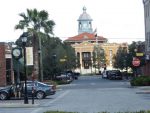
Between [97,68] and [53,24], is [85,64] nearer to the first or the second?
[97,68]

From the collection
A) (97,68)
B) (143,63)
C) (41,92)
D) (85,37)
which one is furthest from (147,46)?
(85,37)

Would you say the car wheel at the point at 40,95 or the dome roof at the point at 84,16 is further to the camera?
the dome roof at the point at 84,16

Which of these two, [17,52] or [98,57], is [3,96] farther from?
[98,57]

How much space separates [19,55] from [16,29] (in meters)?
28.9

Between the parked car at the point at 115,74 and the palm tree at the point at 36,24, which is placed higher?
the palm tree at the point at 36,24

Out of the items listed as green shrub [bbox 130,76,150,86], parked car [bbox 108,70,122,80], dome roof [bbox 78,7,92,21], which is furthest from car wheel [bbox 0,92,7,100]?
dome roof [bbox 78,7,92,21]

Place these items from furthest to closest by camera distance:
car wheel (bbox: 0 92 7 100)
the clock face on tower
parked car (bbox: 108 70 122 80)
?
1. parked car (bbox: 108 70 122 80)
2. car wheel (bbox: 0 92 7 100)
3. the clock face on tower

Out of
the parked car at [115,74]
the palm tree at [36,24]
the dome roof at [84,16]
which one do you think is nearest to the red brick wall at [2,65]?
the palm tree at [36,24]

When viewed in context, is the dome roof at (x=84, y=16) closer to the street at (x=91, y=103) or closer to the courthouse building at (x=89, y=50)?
the courthouse building at (x=89, y=50)

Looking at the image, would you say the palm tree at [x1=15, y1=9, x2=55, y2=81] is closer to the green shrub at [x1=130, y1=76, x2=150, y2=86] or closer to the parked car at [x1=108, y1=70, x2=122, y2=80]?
the green shrub at [x1=130, y1=76, x2=150, y2=86]

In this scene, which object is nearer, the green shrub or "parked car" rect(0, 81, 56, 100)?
"parked car" rect(0, 81, 56, 100)

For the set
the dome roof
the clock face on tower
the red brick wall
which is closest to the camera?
the clock face on tower

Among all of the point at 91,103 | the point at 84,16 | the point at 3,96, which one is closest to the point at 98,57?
the point at 84,16

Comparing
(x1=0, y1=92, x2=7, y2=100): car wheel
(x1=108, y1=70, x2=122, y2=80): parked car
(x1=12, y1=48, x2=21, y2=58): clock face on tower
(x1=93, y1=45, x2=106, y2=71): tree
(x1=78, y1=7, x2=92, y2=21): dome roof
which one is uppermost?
(x1=78, y1=7, x2=92, y2=21): dome roof
